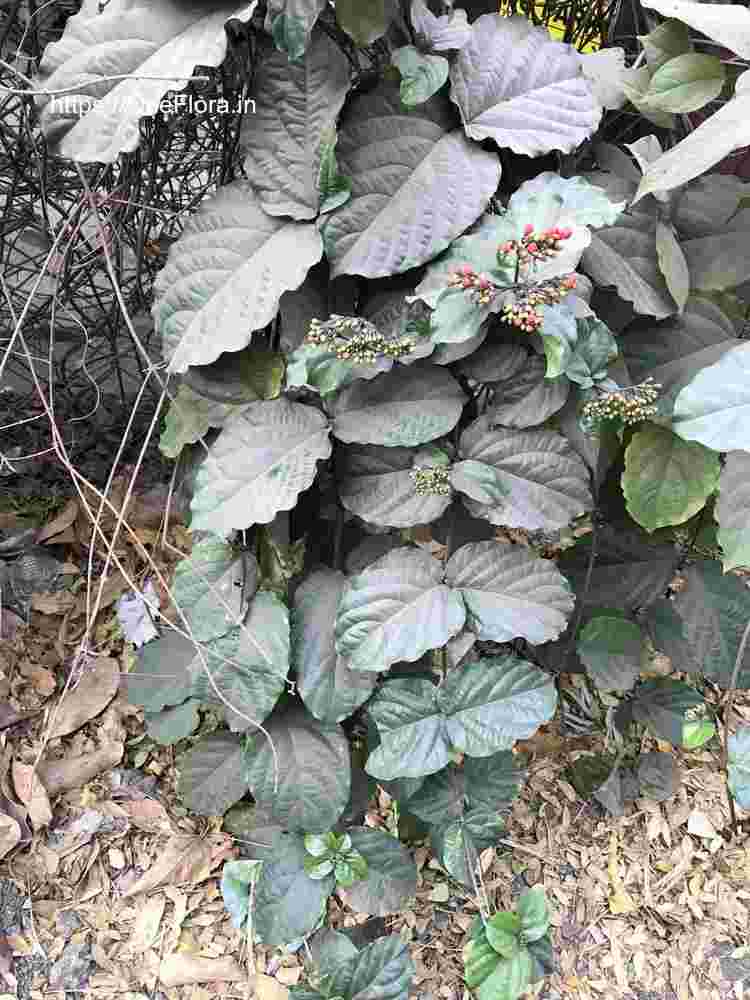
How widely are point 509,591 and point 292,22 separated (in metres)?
0.60

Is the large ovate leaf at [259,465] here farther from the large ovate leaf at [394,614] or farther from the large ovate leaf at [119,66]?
the large ovate leaf at [119,66]

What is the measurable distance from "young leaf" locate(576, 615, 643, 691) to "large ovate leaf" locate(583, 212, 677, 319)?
466mm

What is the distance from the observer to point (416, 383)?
2.76 ft

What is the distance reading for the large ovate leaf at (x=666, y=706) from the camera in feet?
4.05

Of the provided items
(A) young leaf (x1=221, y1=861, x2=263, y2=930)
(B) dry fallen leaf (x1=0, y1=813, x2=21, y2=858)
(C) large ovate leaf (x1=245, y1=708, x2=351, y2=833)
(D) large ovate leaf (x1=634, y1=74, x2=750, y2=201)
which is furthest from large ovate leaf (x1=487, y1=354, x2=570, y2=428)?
(B) dry fallen leaf (x1=0, y1=813, x2=21, y2=858)

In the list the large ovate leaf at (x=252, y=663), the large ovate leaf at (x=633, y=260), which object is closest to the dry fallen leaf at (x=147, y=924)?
the large ovate leaf at (x=252, y=663)

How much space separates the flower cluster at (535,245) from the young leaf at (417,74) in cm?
16

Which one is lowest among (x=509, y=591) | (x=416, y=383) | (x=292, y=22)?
(x=509, y=591)

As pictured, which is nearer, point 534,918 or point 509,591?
point 509,591

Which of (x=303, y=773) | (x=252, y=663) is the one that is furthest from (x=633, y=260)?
(x=303, y=773)

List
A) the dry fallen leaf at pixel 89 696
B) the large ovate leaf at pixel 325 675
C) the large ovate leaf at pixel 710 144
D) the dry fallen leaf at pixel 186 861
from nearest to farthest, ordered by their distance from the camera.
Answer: the large ovate leaf at pixel 710 144, the large ovate leaf at pixel 325 675, the dry fallen leaf at pixel 186 861, the dry fallen leaf at pixel 89 696

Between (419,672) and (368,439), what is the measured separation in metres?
0.33

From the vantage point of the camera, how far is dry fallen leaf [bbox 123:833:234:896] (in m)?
1.27

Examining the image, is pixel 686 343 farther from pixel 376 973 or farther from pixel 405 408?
pixel 376 973
